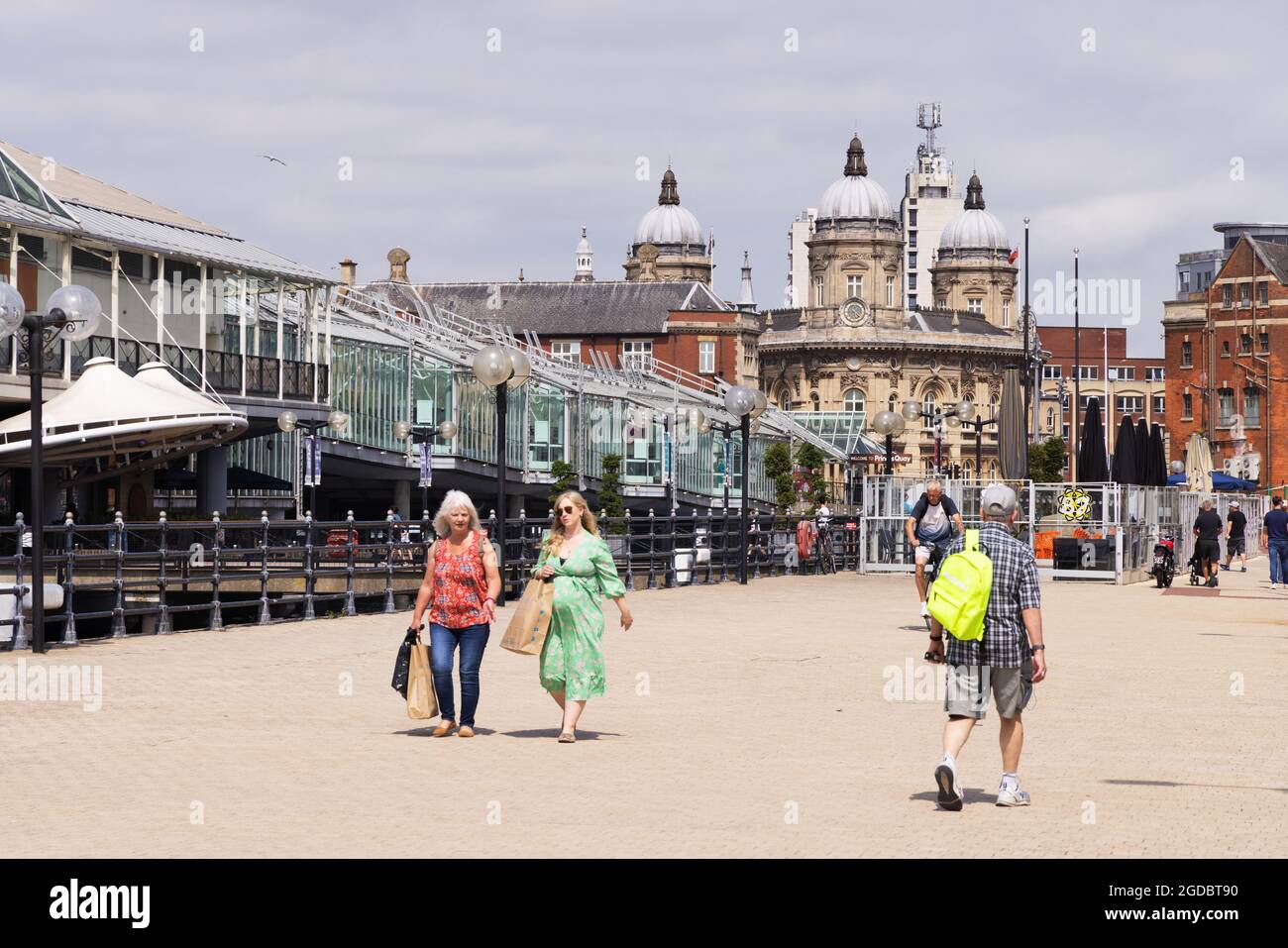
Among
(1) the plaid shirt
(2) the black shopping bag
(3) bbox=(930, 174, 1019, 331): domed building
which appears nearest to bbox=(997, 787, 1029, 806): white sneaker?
(1) the plaid shirt

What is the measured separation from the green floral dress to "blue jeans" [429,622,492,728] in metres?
0.44

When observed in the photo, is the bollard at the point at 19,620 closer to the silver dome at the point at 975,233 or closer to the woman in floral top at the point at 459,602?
the woman in floral top at the point at 459,602

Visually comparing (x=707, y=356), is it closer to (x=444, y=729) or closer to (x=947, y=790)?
(x=444, y=729)

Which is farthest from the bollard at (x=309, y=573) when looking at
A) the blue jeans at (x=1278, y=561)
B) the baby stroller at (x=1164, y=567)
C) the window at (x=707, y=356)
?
the window at (x=707, y=356)

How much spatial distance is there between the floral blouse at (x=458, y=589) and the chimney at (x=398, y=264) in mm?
133235

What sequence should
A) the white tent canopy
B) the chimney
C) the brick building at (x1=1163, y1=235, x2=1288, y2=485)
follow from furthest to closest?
1. the chimney
2. the brick building at (x1=1163, y1=235, x2=1288, y2=485)
3. the white tent canopy

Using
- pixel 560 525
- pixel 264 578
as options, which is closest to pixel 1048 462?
Result: pixel 264 578

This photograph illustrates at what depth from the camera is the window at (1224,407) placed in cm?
11012

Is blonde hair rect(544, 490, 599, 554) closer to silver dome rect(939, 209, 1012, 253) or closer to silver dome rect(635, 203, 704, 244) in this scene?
silver dome rect(635, 203, 704, 244)

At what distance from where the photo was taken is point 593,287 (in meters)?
138

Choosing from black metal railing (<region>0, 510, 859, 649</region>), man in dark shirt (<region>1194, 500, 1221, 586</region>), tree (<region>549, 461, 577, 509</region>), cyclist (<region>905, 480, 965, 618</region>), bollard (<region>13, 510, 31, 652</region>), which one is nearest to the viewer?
bollard (<region>13, 510, 31, 652</region>)

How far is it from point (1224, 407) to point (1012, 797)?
344ft

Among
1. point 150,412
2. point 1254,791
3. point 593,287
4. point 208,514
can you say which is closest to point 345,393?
point 208,514

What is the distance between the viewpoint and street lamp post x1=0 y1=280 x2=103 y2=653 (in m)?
18.8
